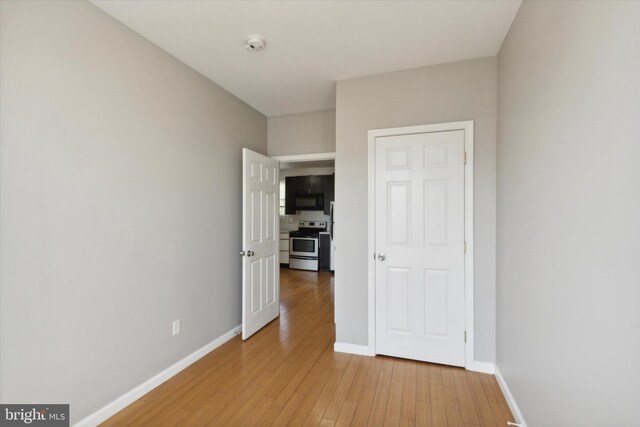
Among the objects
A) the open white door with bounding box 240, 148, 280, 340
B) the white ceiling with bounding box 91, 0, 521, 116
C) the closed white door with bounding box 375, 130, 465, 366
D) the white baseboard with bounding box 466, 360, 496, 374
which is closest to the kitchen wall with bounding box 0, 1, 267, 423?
the white ceiling with bounding box 91, 0, 521, 116

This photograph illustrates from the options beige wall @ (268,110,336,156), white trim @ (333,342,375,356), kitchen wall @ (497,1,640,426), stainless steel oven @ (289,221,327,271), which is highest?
beige wall @ (268,110,336,156)

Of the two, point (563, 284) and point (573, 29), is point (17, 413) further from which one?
point (573, 29)

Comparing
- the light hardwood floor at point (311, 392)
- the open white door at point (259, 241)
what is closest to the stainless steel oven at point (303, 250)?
the open white door at point (259, 241)

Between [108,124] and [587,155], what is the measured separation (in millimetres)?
2500

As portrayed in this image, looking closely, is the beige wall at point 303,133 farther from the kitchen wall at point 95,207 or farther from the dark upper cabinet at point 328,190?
the dark upper cabinet at point 328,190

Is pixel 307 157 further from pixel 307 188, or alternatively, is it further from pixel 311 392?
pixel 307 188

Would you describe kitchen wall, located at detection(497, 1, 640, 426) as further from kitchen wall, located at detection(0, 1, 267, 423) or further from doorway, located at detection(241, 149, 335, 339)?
kitchen wall, located at detection(0, 1, 267, 423)

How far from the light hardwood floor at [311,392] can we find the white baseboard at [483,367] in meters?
0.04

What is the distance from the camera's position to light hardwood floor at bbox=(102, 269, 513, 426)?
183cm

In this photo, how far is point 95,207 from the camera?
178 cm

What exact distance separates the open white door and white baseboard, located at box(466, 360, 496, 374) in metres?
2.10

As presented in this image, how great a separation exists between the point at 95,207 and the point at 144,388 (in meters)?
1.34

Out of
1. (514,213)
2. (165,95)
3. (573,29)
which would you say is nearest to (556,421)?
(514,213)

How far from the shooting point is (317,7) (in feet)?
5.88
